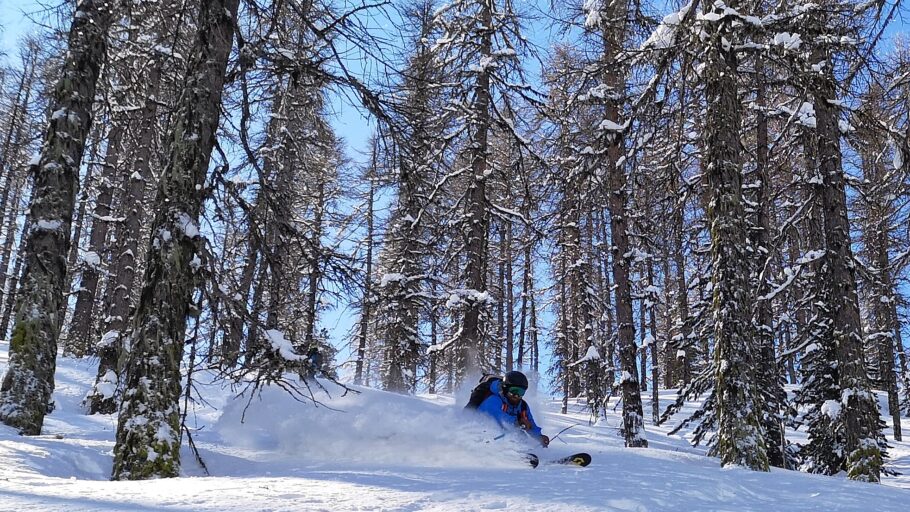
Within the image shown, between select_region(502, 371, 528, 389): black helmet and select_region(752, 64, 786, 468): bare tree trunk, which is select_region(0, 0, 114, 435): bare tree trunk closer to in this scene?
select_region(502, 371, 528, 389): black helmet

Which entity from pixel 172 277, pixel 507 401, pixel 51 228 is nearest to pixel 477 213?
pixel 507 401

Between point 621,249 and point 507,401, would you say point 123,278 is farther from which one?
point 621,249

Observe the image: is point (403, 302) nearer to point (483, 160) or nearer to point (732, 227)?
point (483, 160)

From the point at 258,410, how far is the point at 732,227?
24.9 ft

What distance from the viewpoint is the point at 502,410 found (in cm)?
743

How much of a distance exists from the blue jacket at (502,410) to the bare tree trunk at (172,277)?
12.0 ft

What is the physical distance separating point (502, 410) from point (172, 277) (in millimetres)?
4241

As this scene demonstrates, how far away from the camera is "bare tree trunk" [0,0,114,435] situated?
686cm

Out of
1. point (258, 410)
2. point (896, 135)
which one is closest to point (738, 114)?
point (896, 135)

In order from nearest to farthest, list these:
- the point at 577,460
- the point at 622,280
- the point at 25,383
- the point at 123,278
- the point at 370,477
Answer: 1. the point at 370,477
2. the point at 577,460
3. the point at 25,383
4. the point at 622,280
5. the point at 123,278

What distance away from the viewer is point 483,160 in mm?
14289

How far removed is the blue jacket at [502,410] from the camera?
23.9 feet

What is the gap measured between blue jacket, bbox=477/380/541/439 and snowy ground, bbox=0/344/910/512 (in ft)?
0.95

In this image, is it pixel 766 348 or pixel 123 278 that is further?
pixel 766 348
